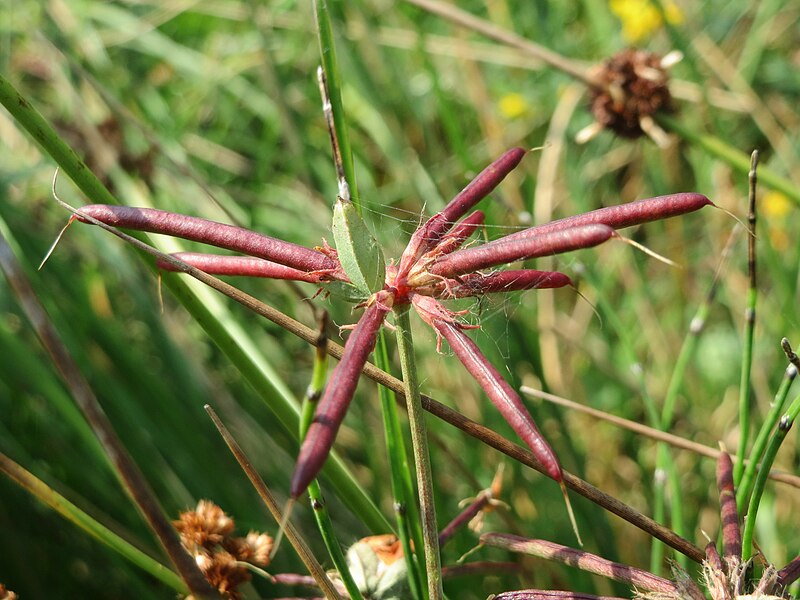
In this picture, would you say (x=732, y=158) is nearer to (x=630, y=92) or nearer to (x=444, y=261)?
(x=630, y=92)

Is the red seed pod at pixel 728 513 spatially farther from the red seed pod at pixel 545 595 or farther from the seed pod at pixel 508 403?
the seed pod at pixel 508 403

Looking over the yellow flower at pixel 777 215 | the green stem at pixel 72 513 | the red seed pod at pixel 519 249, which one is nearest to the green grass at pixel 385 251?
the yellow flower at pixel 777 215

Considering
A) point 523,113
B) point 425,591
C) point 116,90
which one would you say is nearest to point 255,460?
point 425,591

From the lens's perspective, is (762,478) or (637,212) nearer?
(637,212)

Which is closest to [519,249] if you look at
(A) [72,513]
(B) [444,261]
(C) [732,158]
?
(B) [444,261]

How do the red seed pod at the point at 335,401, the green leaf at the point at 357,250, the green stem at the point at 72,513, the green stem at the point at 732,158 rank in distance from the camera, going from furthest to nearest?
the green stem at the point at 732,158, the green stem at the point at 72,513, the green leaf at the point at 357,250, the red seed pod at the point at 335,401

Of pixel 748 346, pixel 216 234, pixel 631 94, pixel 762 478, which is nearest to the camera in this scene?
pixel 216 234

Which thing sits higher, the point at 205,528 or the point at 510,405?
the point at 510,405
